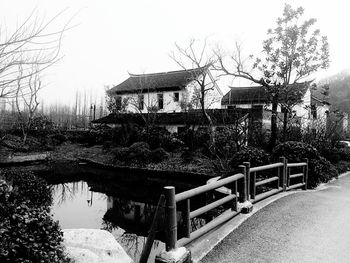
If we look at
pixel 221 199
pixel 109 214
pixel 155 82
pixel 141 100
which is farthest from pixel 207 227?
pixel 155 82

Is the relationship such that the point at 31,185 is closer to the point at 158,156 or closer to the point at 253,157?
the point at 253,157

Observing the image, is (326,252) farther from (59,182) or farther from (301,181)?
(59,182)

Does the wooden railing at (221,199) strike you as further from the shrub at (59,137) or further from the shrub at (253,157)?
the shrub at (59,137)

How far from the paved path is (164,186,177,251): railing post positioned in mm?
741

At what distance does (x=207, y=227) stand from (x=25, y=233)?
2.91 m

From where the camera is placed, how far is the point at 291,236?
5.46 m

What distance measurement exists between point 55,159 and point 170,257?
2296cm

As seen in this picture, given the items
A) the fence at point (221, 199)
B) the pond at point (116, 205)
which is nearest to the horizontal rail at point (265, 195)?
the fence at point (221, 199)

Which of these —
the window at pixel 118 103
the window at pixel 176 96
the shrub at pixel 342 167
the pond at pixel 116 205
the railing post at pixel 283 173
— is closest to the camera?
the railing post at pixel 283 173

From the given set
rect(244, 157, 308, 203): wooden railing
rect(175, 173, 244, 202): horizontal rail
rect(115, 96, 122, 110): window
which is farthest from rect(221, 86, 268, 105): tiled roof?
rect(175, 173, 244, 202): horizontal rail

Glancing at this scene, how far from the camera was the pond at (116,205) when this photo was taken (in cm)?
932

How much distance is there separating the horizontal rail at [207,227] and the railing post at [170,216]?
0.82 ft

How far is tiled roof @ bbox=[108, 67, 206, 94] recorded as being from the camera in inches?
1264

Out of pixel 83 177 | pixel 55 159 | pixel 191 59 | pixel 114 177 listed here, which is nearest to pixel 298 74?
pixel 191 59
